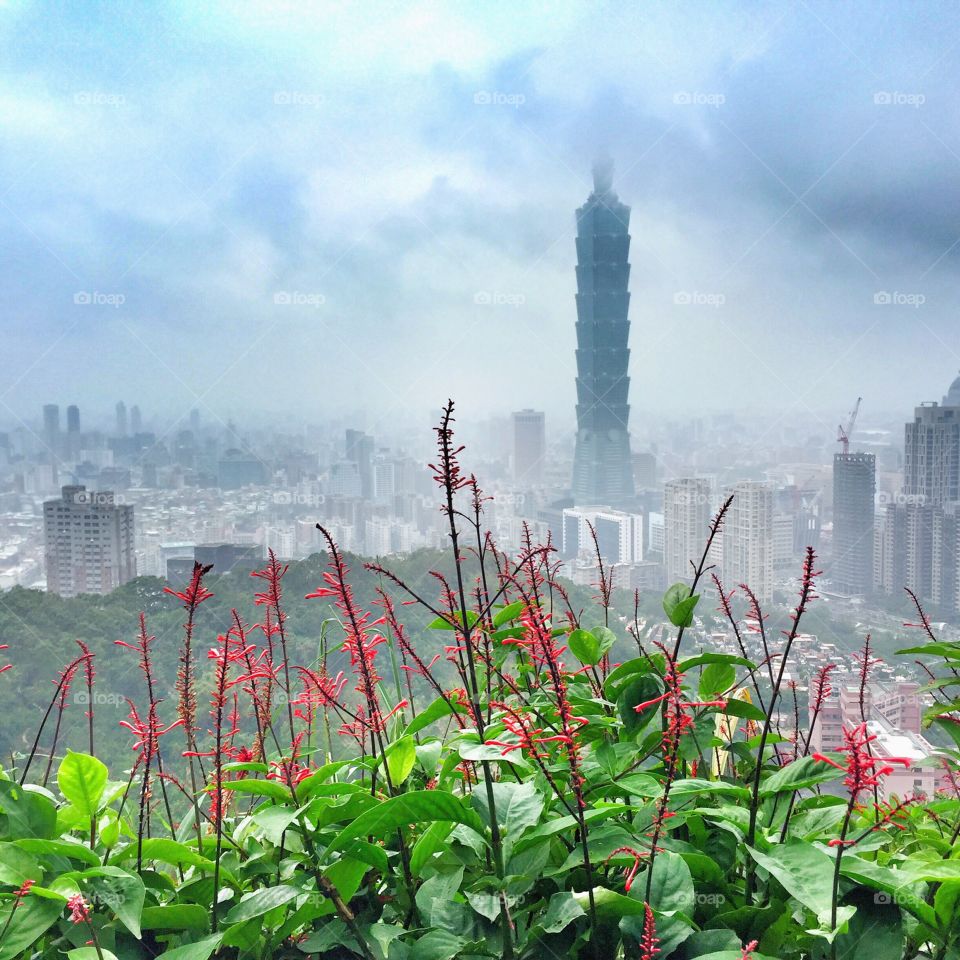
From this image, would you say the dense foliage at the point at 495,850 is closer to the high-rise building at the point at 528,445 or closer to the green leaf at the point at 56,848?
the green leaf at the point at 56,848

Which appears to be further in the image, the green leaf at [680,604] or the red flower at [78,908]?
the green leaf at [680,604]

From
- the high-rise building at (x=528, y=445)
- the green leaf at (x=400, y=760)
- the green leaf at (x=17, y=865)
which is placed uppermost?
the high-rise building at (x=528, y=445)

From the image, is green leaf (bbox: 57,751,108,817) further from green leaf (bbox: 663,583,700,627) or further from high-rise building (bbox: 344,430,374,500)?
high-rise building (bbox: 344,430,374,500)

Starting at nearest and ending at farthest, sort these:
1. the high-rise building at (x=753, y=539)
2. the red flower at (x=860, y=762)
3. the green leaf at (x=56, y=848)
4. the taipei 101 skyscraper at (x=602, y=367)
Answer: the red flower at (x=860, y=762), the green leaf at (x=56, y=848), the high-rise building at (x=753, y=539), the taipei 101 skyscraper at (x=602, y=367)

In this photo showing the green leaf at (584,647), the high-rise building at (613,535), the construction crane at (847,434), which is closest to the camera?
the green leaf at (584,647)

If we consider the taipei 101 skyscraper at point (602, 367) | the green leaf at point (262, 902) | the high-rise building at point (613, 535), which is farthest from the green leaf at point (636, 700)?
the taipei 101 skyscraper at point (602, 367)

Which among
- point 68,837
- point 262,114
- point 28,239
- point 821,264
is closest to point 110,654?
point 68,837

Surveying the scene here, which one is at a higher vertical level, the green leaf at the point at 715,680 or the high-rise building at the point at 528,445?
the high-rise building at the point at 528,445

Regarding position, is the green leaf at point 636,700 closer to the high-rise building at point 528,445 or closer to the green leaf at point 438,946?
the green leaf at point 438,946

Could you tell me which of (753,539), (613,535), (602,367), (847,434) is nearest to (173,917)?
(753,539)
